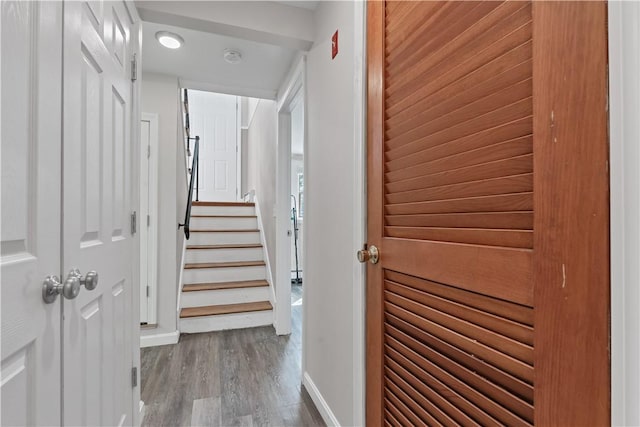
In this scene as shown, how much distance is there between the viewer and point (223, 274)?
134 inches

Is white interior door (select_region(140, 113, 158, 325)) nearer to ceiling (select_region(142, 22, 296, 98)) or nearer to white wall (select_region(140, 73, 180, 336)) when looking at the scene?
white wall (select_region(140, 73, 180, 336))

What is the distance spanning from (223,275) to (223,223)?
0.94m

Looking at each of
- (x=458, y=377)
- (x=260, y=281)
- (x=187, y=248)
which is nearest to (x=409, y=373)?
(x=458, y=377)

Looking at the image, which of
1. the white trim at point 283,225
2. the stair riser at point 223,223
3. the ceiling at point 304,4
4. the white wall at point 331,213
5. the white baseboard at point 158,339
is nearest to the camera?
the white wall at point 331,213

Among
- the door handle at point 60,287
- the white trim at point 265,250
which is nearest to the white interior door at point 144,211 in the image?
the white trim at point 265,250

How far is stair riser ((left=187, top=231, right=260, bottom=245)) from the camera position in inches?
146

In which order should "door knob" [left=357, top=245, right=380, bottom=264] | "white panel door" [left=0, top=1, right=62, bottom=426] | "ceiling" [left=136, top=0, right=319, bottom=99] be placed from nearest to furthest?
"white panel door" [left=0, top=1, right=62, bottom=426] → "door knob" [left=357, top=245, right=380, bottom=264] → "ceiling" [left=136, top=0, right=319, bottom=99]

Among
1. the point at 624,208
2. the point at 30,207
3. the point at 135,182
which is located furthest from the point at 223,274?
the point at 624,208

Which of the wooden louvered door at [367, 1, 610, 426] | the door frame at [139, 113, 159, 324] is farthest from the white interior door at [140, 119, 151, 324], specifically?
the wooden louvered door at [367, 1, 610, 426]

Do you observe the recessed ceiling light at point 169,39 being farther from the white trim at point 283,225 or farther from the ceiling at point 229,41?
the white trim at point 283,225

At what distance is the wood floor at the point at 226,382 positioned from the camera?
1670 mm

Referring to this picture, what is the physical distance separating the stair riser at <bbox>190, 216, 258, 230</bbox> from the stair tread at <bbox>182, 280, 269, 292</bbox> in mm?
941

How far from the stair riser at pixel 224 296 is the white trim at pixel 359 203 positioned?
2.20m

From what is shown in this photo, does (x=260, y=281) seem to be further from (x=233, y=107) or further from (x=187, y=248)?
(x=233, y=107)
